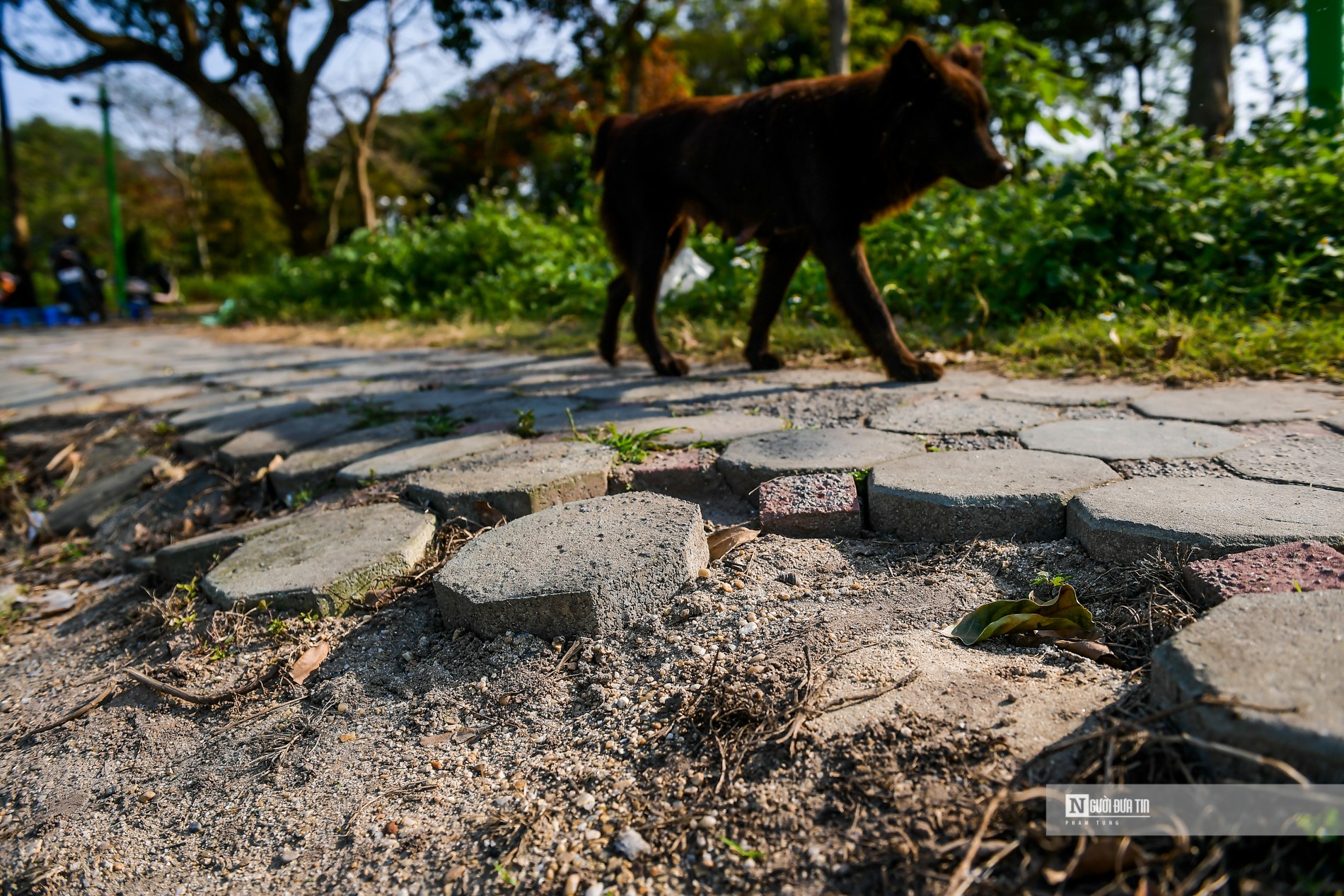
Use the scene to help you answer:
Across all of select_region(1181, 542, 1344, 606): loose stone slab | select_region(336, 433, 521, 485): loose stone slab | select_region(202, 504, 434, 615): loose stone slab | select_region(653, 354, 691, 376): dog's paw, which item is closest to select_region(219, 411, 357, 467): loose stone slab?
select_region(336, 433, 521, 485): loose stone slab

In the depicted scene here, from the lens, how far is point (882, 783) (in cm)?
94

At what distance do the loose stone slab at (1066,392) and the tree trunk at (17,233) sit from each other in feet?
57.8

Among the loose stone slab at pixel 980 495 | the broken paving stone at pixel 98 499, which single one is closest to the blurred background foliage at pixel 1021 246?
the loose stone slab at pixel 980 495

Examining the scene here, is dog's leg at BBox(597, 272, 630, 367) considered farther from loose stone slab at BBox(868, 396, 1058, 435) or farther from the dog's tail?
loose stone slab at BBox(868, 396, 1058, 435)

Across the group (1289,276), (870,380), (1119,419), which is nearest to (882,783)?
(1119,419)

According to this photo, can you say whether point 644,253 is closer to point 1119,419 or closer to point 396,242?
point 1119,419

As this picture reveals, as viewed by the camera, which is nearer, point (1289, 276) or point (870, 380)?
point (870, 380)

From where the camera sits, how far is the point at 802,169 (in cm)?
295

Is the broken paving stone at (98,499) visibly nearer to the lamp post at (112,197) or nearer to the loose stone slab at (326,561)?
the loose stone slab at (326,561)

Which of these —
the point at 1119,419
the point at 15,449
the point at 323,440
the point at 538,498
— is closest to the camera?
the point at 538,498

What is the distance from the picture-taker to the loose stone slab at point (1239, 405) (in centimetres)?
211

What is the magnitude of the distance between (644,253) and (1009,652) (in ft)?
8.41

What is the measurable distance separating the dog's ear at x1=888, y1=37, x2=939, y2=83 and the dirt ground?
75.3 inches

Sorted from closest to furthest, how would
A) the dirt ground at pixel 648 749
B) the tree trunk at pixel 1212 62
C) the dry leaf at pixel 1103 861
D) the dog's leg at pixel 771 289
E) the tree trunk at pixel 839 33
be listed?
the dry leaf at pixel 1103 861
the dirt ground at pixel 648 749
the dog's leg at pixel 771 289
the tree trunk at pixel 839 33
the tree trunk at pixel 1212 62
